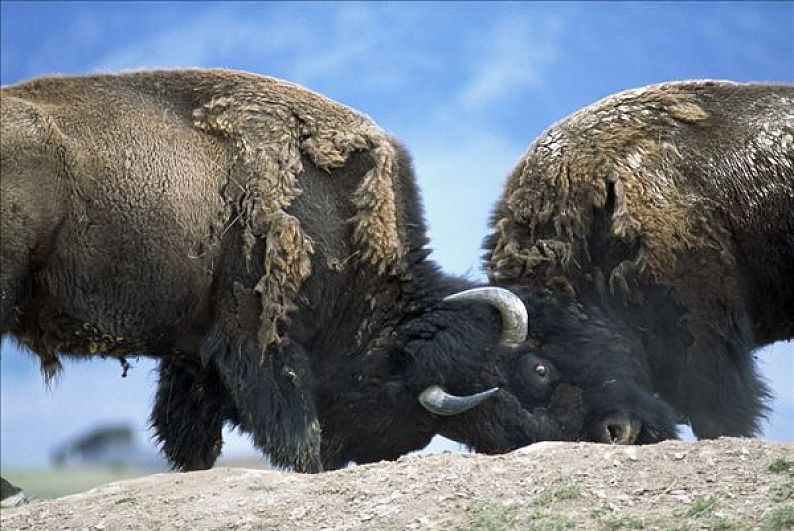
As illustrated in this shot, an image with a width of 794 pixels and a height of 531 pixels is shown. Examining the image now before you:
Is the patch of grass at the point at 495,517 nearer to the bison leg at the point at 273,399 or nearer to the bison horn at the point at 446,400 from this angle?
the bison leg at the point at 273,399

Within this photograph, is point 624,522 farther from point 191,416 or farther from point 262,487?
point 191,416

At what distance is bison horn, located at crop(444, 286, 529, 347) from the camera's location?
8.38m

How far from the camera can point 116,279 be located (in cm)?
764

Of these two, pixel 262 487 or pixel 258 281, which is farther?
pixel 258 281

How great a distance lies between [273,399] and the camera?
7859 millimetres

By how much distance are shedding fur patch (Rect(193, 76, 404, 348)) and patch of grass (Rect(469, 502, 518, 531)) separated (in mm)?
2897

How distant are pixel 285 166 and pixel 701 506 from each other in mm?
4079

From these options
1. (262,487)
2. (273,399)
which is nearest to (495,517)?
(262,487)

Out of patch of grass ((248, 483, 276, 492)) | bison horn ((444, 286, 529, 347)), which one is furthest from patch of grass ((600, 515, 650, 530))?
bison horn ((444, 286, 529, 347))

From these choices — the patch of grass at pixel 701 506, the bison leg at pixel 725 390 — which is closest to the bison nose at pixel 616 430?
the bison leg at pixel 725 390

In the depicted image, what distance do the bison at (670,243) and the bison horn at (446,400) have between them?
662 millimetres

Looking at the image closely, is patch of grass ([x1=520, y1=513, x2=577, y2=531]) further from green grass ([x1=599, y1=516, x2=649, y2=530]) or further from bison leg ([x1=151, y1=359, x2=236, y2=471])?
bison leg ([x1=151, y1=359, x2=236, y2=471])

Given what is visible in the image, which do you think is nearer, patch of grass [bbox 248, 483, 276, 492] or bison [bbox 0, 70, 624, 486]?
patch of grass [bbox 248, 483, 276, 492]

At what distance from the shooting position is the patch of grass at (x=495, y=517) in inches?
202
